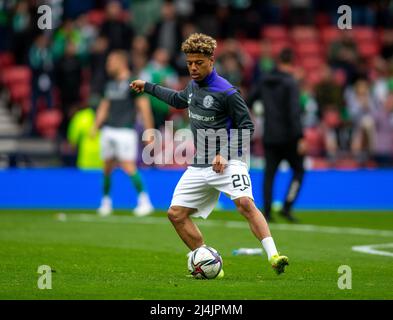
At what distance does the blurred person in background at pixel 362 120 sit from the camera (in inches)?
901

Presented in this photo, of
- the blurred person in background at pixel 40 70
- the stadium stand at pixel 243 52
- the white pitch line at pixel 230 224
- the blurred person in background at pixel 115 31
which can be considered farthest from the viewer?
the blurred person in background at pixel 115 31

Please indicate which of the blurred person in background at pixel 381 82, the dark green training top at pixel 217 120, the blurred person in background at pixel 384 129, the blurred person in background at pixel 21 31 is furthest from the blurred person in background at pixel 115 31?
the dark green training top at pixel 217 120

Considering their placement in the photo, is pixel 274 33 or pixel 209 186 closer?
pixel 209 186

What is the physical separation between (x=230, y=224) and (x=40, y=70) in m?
7.85

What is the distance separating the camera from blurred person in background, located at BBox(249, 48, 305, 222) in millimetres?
16969

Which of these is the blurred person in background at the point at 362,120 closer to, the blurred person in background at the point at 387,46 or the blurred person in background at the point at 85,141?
the blurred person in background at the point at 387,46

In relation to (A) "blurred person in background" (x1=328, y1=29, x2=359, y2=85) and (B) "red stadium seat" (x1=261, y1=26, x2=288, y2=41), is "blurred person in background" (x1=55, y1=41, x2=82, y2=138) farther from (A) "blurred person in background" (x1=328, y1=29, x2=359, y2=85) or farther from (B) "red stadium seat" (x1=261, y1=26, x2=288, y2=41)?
(A) "blurred person in background" (x1=328, y1=29, x2=359, y2=85)

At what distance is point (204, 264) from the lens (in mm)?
10250

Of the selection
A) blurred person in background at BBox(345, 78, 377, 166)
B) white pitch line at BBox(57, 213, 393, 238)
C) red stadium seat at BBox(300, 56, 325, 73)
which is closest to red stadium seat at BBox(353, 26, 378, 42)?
red stadium seat at BBox(300, 56, 325, 73)

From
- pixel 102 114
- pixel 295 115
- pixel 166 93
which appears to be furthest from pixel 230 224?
pixel 166 93

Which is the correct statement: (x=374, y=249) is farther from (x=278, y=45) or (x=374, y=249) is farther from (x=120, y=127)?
(x=278, y=45)

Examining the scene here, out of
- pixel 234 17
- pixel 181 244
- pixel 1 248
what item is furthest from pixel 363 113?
pixel 1 248

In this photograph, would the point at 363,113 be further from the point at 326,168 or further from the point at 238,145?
the point at 238,145

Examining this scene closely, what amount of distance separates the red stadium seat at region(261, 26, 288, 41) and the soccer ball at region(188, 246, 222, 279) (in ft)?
59.4
